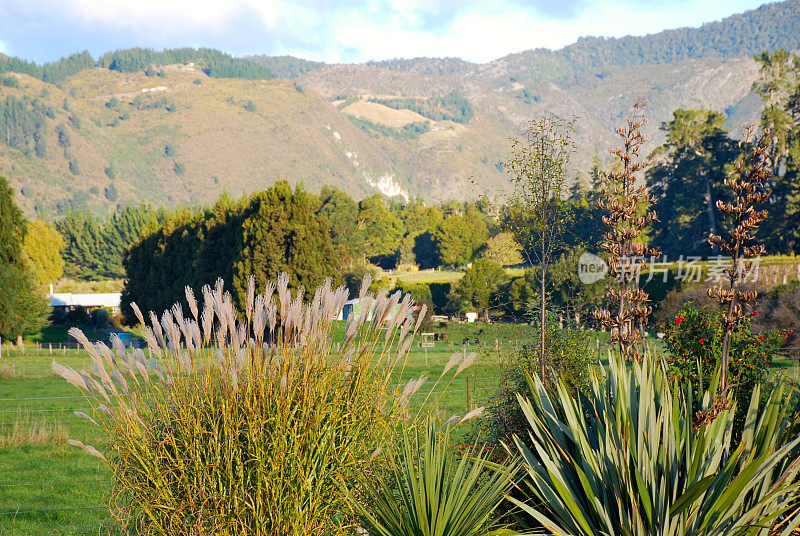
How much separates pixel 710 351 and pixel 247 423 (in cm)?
527

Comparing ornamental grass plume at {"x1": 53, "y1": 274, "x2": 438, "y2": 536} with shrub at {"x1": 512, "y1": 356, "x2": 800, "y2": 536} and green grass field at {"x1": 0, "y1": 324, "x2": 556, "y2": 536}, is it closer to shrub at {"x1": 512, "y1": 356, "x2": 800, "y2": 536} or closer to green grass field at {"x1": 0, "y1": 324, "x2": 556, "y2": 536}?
green grass field at {"x1": 0, "y1": 324, "x2": 556, "y2": 536}

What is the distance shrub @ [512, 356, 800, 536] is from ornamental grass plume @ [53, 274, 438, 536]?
110 cm

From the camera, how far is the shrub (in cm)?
362

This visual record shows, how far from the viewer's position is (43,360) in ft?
86.4

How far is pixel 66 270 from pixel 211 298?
9412 centimetres

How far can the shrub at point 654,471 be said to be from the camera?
3.62m

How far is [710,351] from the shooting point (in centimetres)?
729

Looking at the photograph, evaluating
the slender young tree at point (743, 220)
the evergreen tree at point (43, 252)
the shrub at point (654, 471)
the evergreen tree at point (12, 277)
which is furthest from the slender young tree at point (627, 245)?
the evergreen tree at point (43, 252)

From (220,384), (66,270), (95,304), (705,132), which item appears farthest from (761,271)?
(66,270)

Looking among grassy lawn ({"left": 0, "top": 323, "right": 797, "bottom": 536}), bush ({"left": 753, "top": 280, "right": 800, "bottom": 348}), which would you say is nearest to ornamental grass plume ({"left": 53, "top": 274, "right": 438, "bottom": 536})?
grassy lawn ({"left": 0, "top": 323, "right": 797, "bottom": 536})

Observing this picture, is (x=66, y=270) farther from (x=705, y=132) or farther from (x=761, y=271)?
(x=761, y=271)

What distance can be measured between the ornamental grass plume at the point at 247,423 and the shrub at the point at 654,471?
1.10 meters

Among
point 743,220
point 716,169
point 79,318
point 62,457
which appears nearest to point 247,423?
point 743,220

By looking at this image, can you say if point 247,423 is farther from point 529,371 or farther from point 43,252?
point 43,252
